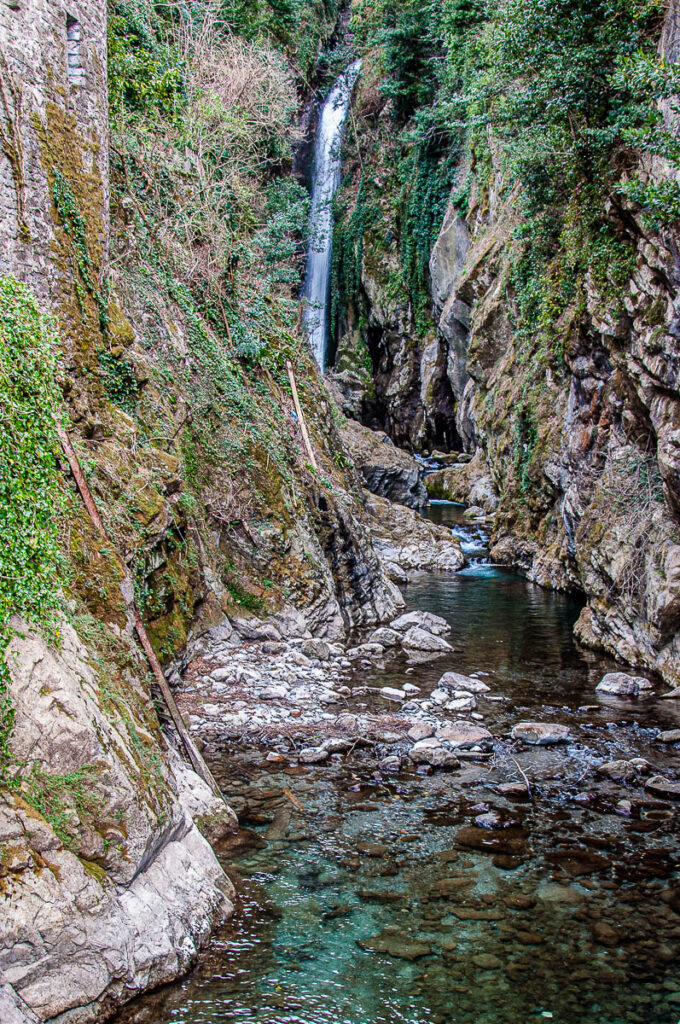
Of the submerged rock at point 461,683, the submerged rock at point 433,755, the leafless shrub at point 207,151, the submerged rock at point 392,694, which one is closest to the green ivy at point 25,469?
the submerged rock at point 433,755

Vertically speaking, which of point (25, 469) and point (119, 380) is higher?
point (119, 380)

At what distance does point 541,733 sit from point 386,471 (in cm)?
1913

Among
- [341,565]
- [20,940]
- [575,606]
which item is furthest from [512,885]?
[575,606]

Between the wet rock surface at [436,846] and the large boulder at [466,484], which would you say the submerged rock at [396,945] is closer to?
the wet rock surface at [436,846]

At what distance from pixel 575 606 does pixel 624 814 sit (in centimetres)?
1015

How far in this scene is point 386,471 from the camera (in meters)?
27.4

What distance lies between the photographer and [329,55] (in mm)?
36688

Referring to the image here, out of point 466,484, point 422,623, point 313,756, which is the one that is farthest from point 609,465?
point 466,484

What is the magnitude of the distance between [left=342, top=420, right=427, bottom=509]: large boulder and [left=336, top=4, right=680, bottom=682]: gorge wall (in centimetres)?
306

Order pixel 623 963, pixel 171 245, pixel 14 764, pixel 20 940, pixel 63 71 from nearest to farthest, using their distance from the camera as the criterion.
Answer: pixel 20 940 < pixel 14 764 < pixel 623 963 < pixel 63 71 < pixel 171 245

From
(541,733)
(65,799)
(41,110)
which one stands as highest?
(41,110)

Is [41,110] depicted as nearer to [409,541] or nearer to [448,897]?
[448,897]

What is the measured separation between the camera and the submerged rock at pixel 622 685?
10602 millimetres

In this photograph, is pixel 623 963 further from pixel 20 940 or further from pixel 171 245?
pixel 171 245
